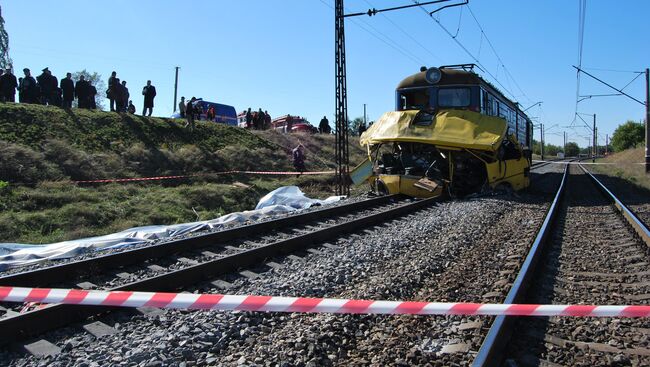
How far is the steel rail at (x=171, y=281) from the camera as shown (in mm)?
3523

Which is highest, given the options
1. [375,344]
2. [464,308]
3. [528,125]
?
[528,125]

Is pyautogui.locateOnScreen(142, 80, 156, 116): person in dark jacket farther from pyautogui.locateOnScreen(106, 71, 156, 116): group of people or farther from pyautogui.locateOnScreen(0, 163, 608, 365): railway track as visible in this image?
pyautogui.locateOnScreen(0, 163, 608, 365): railway track

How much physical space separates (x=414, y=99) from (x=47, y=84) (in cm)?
1425

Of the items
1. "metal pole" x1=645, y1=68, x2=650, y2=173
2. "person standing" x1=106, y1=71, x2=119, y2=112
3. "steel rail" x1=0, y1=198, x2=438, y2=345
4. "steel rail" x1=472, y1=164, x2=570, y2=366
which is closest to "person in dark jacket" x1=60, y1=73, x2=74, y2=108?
"person standing" x1=106, y1=71, x2=119, y2=112

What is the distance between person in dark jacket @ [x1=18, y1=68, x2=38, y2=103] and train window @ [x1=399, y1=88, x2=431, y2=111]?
14.3 m

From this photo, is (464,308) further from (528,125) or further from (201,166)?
(528,125)

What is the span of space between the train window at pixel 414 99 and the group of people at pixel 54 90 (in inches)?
481

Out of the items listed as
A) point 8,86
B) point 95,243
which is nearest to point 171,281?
point 95,243

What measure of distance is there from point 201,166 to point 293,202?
6.44 m

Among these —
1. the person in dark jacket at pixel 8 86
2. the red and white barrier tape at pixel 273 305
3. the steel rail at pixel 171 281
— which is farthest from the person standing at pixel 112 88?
the red and white barrier tape at pixel 273 305

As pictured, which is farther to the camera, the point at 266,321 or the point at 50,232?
the point at 50,232

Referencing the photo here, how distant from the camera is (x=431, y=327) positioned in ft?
12.7

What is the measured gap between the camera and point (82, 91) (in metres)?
19.8

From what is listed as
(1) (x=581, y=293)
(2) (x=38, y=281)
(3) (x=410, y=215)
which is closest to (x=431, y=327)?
(1) (x=581, y=293)
